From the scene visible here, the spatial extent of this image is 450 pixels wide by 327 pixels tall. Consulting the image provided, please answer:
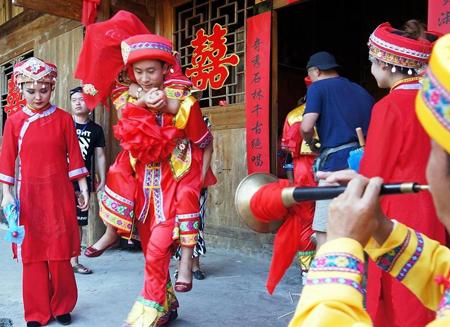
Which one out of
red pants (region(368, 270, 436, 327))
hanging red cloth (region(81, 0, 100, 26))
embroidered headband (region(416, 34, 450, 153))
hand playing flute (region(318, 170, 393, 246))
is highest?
hanging red cloth (region(81, 0, 100, 26))

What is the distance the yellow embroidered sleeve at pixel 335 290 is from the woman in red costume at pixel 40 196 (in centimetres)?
268

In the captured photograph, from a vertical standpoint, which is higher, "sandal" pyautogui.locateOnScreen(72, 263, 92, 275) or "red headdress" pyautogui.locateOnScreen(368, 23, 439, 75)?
"red headdress" pyautogui.locateOnScreen(368, 23, 439, 75)

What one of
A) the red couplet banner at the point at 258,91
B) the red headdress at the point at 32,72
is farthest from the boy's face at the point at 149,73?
the red couplet banner at the point at 258,91

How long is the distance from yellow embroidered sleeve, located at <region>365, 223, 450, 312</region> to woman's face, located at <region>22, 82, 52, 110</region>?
267 centimetres

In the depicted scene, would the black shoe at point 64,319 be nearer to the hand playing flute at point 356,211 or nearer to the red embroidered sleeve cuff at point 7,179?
the red embroidered sleeve cuff at point 7,179

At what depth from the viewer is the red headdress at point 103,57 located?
3.24 m

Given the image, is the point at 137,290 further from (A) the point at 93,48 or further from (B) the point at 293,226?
(B) the point at 293,226

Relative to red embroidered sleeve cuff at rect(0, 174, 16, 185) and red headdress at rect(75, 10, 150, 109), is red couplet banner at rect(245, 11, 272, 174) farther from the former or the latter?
red embroidered sleeve cuff at rect(0, 174, 16, 185)

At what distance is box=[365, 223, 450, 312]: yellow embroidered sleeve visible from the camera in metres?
1.41

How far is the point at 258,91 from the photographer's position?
15.7 ft

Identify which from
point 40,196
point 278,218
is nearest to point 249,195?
point 278,218

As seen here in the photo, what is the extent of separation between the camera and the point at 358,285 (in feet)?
3.54

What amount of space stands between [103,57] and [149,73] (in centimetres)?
48

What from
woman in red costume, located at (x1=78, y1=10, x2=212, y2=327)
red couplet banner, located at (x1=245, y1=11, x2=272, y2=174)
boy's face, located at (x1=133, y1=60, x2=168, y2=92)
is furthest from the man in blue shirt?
red couplet banner, located at (x1=245, y1=11, x2=272, y2=174)
